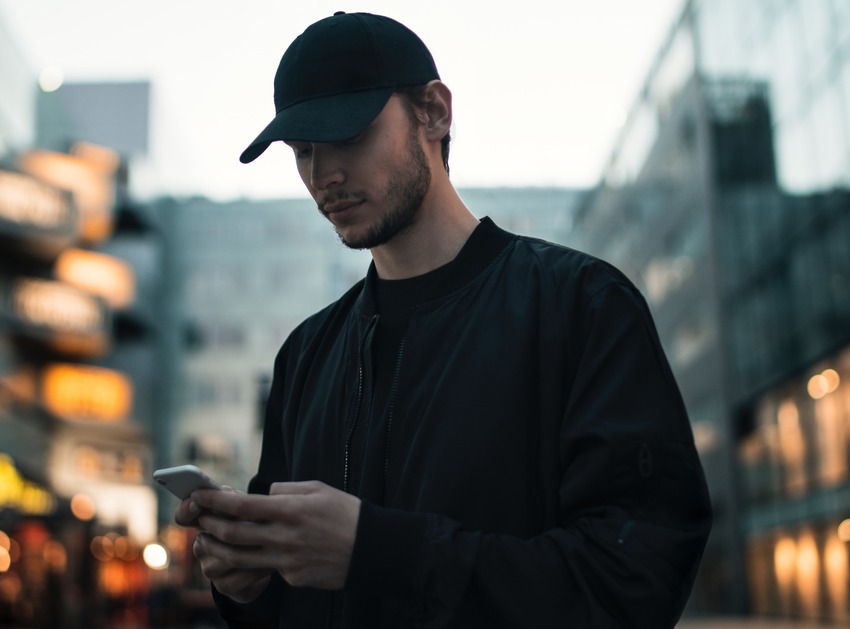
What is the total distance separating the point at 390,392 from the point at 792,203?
30650mm

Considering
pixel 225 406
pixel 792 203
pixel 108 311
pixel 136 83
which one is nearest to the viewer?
pixel 792 203

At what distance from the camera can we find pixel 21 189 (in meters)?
48.2

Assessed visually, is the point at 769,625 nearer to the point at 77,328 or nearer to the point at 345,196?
the point at 345,196

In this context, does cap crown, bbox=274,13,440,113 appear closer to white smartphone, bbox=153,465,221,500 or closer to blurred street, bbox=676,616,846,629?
white smartphone, bbox=153,465,221,500

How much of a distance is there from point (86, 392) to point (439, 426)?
5860cm

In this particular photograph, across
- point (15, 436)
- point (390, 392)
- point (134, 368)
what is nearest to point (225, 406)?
point (134, 368)

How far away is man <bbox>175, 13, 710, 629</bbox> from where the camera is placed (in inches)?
67.3

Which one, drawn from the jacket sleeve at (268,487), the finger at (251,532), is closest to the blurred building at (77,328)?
the jacket sleeve at (268,487)

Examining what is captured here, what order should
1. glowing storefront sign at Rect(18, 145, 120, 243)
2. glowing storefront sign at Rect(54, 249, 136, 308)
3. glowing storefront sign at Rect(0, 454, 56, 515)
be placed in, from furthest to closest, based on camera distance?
glowing storefront sign at Rect(54, 249, 136, 308)
glowing storefront sign at Rect(18, 145, 120, 243)
glowing storefront sign at Rect(0, 454, 56, 515)

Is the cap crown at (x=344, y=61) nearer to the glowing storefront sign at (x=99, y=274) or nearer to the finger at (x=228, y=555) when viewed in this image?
the finger at (x=228, y=555)

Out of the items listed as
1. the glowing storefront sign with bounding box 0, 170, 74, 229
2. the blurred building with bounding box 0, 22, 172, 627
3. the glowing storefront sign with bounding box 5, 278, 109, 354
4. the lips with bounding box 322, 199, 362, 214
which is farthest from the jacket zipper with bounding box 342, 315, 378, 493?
the glowing storefront sign with bounding box 5, 278, 109, 354

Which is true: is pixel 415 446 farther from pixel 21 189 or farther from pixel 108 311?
pixel 108 311

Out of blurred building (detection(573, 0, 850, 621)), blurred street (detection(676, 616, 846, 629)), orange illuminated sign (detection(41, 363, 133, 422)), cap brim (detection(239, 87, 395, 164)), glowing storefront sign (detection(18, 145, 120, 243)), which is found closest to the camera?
cap brim (detection(239, 87, 395, 164))

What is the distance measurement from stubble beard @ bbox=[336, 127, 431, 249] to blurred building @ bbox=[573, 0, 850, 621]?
2579cm
